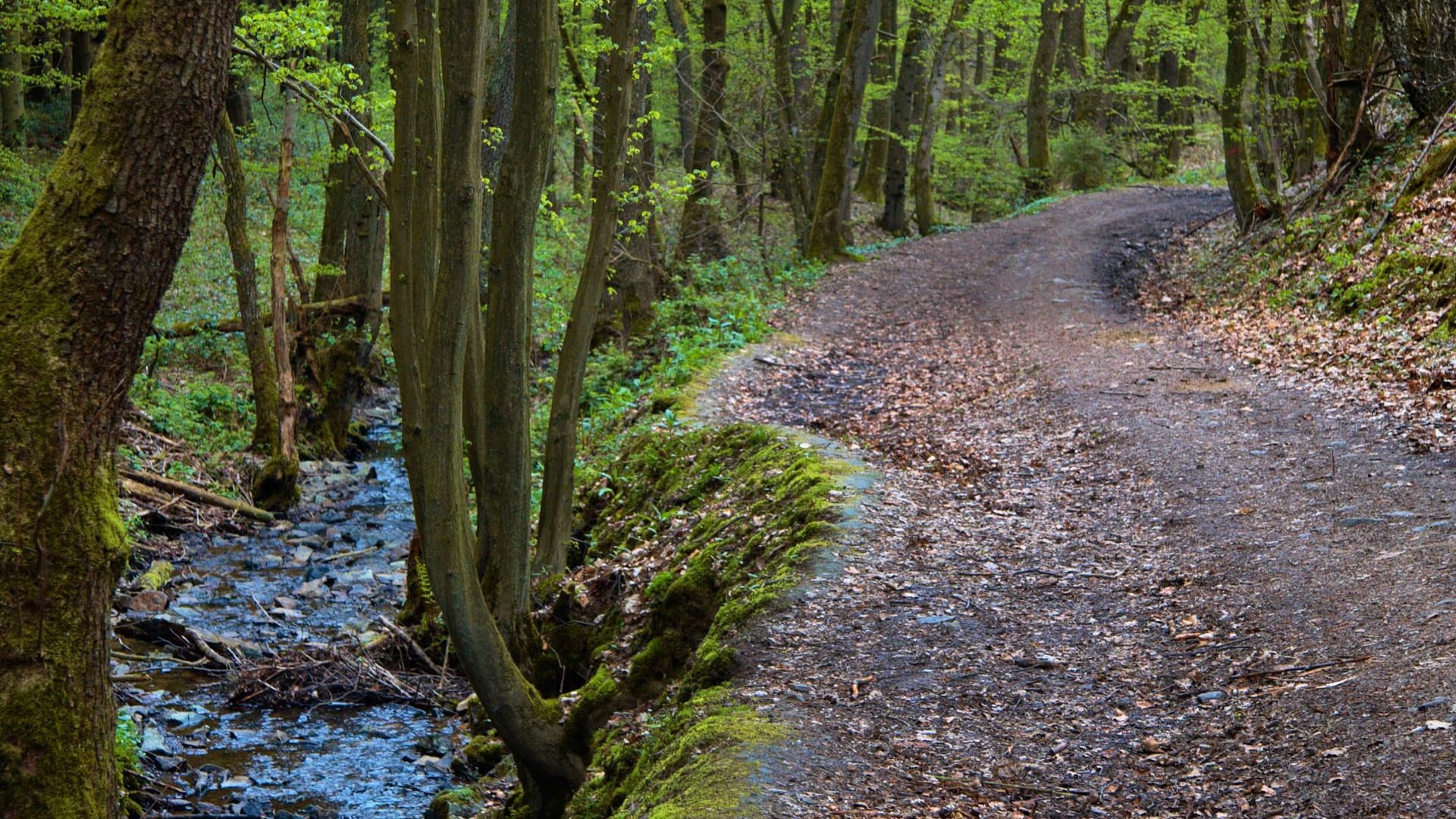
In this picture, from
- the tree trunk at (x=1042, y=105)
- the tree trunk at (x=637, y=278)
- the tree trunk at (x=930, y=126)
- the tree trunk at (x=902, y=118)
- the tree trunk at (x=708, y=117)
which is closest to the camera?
the tree trunk at (x=637, y=278)

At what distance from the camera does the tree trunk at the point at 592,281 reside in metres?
7.30

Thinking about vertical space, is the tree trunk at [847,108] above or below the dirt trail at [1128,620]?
above

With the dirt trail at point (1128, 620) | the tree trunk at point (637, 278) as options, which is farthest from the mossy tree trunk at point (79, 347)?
the tree trunk at point (637, 278)

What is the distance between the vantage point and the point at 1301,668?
4.67m

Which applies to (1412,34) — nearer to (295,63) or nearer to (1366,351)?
(1366,351)

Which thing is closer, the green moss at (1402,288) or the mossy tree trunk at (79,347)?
the mossy tree trunk at (79,347)

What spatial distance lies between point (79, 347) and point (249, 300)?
871 cm

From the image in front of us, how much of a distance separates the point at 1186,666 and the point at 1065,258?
1564 cm

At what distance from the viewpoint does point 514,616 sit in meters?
6.62

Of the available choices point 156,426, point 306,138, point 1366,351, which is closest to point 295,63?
point 156,426

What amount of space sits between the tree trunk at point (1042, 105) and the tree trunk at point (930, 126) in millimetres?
Answer: 4115

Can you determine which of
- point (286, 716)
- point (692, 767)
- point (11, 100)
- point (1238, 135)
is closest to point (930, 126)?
point (1238, 135)

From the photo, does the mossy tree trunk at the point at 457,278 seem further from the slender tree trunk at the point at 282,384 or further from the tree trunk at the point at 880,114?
the tree trunk at the point at 880,114

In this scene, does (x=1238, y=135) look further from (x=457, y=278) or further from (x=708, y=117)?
(x=457, y=278)
